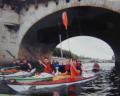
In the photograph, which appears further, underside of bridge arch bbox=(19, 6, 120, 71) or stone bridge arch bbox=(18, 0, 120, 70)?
underside of bridge arch bbox=(19, 6, 120, 71)

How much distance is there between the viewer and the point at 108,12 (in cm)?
3716

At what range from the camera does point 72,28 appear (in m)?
44.3

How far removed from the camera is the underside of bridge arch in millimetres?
38519

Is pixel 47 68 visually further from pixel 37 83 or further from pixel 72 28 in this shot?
pixel 72 28

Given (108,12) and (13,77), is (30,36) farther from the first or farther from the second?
(13,77)

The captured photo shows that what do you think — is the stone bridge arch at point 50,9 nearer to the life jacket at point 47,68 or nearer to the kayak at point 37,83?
the life jacket at point 47,68

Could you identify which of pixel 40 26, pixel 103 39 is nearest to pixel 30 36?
pixel 40 26

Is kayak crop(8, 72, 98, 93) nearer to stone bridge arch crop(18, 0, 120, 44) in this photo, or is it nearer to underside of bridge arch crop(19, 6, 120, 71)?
stone bridge arch crop(18, 0, 120, 44)

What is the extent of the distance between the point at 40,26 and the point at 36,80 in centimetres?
1379

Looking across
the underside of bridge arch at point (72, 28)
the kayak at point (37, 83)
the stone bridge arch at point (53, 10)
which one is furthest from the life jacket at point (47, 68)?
the underside of bridge arch at point (72, 28)

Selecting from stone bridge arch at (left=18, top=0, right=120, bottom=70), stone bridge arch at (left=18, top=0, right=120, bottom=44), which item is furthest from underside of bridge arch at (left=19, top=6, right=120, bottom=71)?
stone bridge arch at (left=18, top=0, right=120, bottom=44)

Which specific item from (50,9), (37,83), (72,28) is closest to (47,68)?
(37,83)

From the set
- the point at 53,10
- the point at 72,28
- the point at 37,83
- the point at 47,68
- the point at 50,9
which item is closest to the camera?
the point at 37,83

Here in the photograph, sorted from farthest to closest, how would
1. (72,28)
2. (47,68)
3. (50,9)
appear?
(72,28), (50,9), (47,68)
